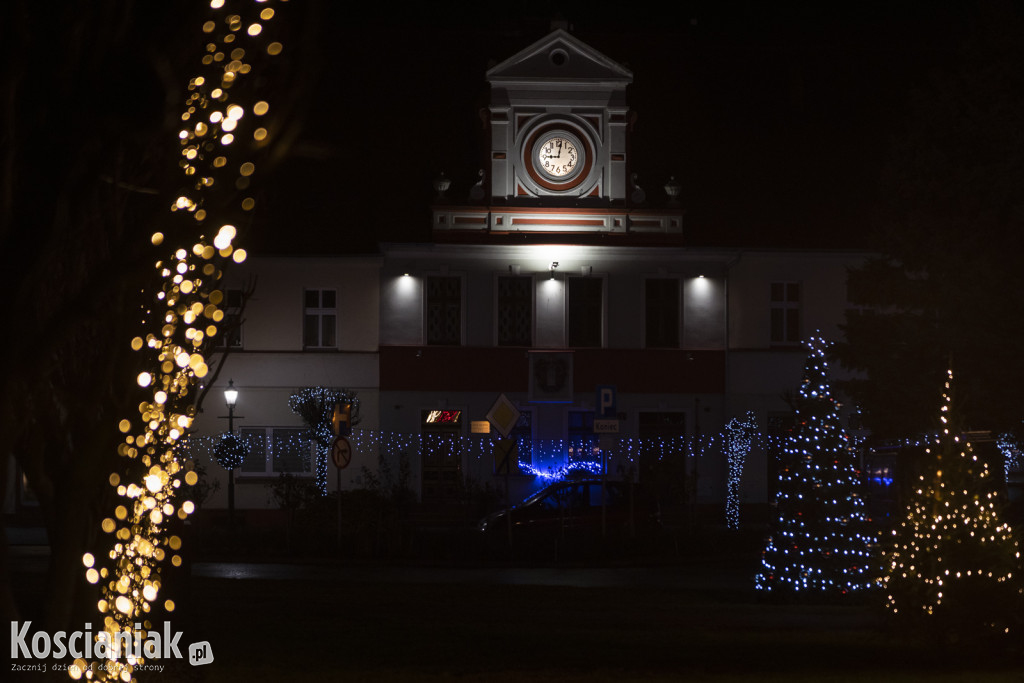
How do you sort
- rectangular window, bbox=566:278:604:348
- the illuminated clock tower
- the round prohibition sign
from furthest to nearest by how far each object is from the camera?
rectangular window, bbox=566:278:604:348, the illuminated clock tower, the round prohibition sign

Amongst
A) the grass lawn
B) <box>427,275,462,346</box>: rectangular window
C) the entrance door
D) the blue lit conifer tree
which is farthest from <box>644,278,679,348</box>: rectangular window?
the grass lawn

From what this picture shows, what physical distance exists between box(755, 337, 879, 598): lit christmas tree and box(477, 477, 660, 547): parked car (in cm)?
1121

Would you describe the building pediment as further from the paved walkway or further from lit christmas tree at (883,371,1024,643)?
lit christmas tree at (883,371,1024,643)

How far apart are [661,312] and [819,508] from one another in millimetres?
22179

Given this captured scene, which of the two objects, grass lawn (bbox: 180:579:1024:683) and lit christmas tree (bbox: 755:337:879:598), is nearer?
grass lawn (bbox: 180:579:1024:683)

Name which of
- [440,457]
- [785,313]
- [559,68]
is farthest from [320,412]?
[785,313]

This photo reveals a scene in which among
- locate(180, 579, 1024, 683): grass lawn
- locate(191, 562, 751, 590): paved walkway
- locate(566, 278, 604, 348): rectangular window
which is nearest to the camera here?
locate(180, 579, 1024, 683): grass lawn

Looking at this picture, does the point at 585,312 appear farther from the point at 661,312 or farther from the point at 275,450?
the point at 275,450

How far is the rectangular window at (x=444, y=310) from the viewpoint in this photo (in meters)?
41.2

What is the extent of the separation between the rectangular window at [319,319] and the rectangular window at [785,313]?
12326mm

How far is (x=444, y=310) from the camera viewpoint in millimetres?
41188

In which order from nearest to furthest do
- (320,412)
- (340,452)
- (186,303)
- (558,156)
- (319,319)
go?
(186,303) < (340,452) < (320,412) < (558,156) < (319,319)

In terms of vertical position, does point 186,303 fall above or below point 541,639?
above

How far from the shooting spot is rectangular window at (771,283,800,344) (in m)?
41.9
